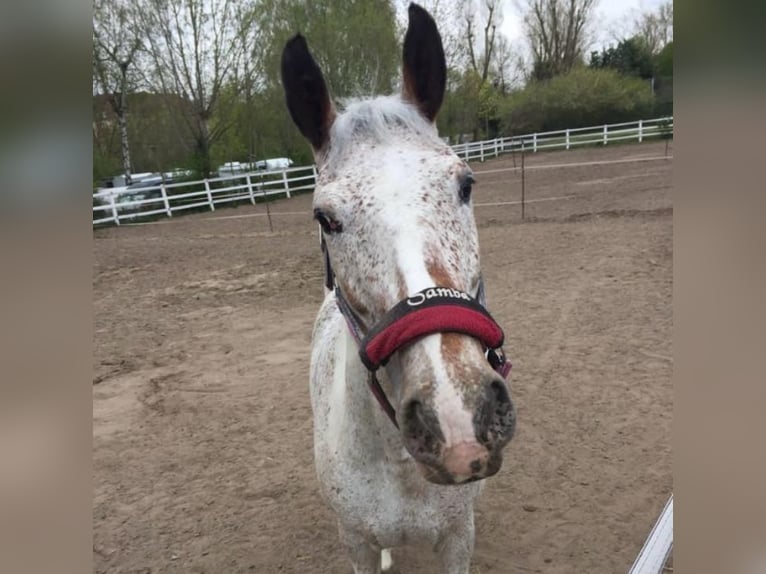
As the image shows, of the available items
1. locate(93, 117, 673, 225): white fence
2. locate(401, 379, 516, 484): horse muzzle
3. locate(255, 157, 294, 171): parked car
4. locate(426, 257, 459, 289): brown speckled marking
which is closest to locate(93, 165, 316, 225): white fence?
locate(93, 117, 673, 225): white fence

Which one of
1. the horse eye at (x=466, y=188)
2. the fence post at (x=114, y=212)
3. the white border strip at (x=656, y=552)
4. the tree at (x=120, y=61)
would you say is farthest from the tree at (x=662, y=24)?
the fence post at (x=114, y=212)

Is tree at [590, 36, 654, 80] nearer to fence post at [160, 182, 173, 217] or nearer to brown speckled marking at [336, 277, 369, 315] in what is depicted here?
fence post at [160, 182, 173, 217]

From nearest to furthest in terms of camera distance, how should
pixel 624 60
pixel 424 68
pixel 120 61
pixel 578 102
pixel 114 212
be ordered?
pixel 424 68 < pixel 120 61 < pixel 114 212 < pixel 624 60 < pixel 578 102

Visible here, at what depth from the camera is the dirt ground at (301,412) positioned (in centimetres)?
319

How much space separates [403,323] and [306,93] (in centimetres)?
90

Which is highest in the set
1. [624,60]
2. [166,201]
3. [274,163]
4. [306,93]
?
[624,60]

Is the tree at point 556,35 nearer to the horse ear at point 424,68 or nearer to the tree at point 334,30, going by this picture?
the tree at point 334,30

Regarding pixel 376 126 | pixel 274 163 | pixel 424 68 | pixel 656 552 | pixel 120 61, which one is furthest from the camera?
pixel 274 163

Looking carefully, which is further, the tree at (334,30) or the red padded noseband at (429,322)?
the tree at (334,30)

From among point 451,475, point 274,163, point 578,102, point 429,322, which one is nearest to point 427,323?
point 429,322

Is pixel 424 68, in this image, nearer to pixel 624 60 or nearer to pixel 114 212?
pixel 114 212

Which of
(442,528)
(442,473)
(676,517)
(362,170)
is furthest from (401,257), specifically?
(442,528)

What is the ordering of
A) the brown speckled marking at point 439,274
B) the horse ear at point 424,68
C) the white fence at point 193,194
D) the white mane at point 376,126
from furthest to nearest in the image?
the white fence at point 193,194 → the horse ear at point 424,68 → the white mane at point 376,126 → the brown speckled marking at point 439,274

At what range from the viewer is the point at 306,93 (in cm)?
167
